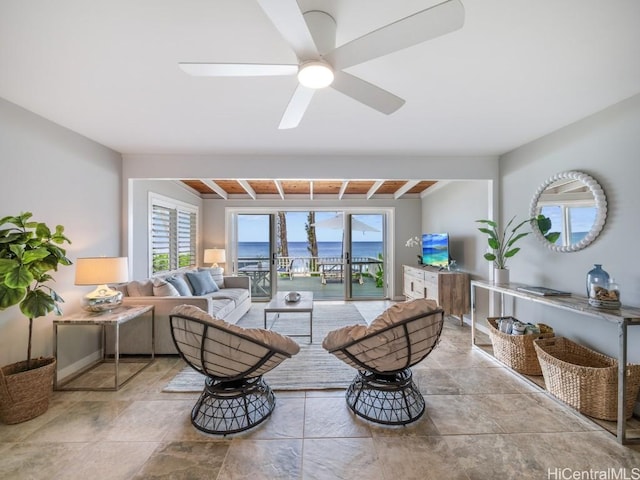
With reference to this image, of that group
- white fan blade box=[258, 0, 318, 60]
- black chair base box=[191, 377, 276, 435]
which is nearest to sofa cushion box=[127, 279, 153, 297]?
black chair base box=[191, 377, 276, 435]

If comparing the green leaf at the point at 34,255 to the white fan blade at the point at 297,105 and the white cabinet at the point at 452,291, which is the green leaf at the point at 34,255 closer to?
the white fan blade at the point at 297,105

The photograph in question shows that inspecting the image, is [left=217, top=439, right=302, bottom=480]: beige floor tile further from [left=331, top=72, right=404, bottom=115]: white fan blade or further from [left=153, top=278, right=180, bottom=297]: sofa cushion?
[left=331, top=72, right=404, bottom=115]: white fan blade

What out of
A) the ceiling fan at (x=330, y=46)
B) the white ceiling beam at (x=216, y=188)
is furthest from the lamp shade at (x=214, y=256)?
the ceiling fan at (x=330, y=46)

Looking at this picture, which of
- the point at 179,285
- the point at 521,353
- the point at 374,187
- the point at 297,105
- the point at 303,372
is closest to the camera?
the point at 297,105

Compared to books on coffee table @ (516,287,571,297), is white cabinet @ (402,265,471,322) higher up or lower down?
lower down

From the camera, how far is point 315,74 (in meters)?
1.51

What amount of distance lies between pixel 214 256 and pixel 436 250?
4.31m

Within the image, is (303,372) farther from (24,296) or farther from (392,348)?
(24,296)

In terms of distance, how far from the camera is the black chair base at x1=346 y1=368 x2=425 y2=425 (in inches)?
85.4

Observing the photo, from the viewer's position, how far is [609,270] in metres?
2.45

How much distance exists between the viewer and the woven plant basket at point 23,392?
6.94ft

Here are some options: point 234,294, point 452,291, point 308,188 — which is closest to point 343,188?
point 308,188

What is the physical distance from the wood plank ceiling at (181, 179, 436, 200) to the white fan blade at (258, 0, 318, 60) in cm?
383

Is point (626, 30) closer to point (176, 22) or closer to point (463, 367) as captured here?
point (176, 22)
